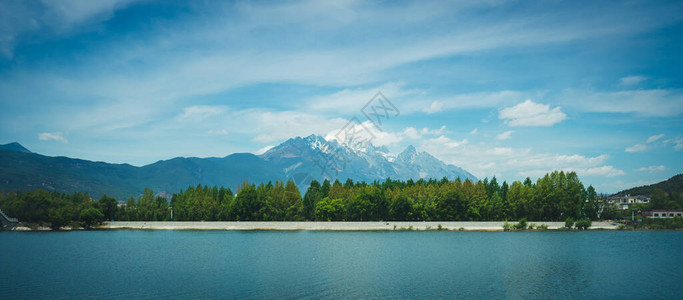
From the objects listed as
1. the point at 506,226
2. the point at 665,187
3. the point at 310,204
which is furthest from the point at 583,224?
the point at 665,187

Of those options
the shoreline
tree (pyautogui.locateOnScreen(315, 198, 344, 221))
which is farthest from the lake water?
tree (pyautogui.locateOnScreen(315, 198, 344, 221))


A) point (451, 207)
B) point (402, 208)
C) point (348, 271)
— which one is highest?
point (451, 207)

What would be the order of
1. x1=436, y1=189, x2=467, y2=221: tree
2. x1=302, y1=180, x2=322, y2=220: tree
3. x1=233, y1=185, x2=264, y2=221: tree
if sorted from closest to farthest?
1. x1=436, y1=189, x2=467, y2=221: tree
2. x1=233, y1=185, x2=264, y2=221: tree
3. x1=302, y1=180, x2=322, y2=220: tree

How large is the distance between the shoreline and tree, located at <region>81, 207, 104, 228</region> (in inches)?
67.0

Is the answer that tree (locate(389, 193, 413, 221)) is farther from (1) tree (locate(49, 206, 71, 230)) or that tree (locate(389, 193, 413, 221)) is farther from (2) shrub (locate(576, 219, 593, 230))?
(1) tree (locate(49, 206, 71, 230))

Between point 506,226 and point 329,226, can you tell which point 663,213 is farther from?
point 329,226

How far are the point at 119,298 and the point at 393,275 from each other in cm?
1642

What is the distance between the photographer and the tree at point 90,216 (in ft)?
276

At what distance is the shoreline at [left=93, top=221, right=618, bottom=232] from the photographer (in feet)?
239

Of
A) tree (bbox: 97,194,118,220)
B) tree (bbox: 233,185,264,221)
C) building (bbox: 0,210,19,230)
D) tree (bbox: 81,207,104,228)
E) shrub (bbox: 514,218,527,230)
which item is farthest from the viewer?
tree (bbox: 97,194,118,220)

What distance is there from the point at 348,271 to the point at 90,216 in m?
70.5

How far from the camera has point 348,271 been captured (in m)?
31.8

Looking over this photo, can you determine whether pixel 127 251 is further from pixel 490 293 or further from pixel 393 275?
pixel 490 293

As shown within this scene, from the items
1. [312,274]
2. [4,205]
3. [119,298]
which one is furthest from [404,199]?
[4,205]
